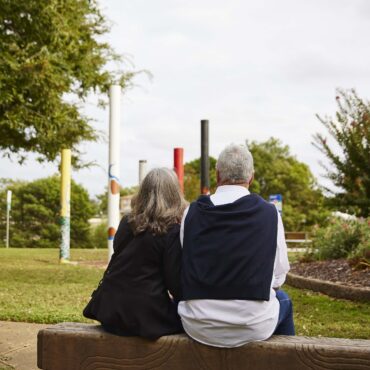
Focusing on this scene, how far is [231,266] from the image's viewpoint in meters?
3.46

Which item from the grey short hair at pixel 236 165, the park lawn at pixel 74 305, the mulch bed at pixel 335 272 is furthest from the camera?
the mulch bed at pixel 335 272

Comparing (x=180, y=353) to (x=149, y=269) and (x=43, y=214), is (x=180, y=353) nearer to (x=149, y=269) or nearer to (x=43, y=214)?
(x=149, y=269)

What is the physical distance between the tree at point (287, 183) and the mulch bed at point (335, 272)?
39.3m

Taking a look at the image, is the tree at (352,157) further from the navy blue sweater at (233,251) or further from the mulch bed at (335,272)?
the navy blue sweater at (233,251)

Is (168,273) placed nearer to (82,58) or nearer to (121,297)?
(121,297)

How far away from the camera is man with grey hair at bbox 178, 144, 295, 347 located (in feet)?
11.3

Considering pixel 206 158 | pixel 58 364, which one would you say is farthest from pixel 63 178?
pixel 58 364

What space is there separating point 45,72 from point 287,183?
154 feet

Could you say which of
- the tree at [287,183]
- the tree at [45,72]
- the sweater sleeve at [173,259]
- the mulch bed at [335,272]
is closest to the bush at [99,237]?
the tree at [287,183]

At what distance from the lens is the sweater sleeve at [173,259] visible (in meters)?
3.67

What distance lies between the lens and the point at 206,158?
41.2 ft

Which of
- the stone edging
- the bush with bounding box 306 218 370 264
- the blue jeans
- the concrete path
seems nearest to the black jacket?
the blue jeans

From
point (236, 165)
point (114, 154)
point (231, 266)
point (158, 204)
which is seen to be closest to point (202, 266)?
point (231, 266)

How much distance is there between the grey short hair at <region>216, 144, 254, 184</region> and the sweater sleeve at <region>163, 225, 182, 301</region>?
0.41 meters
